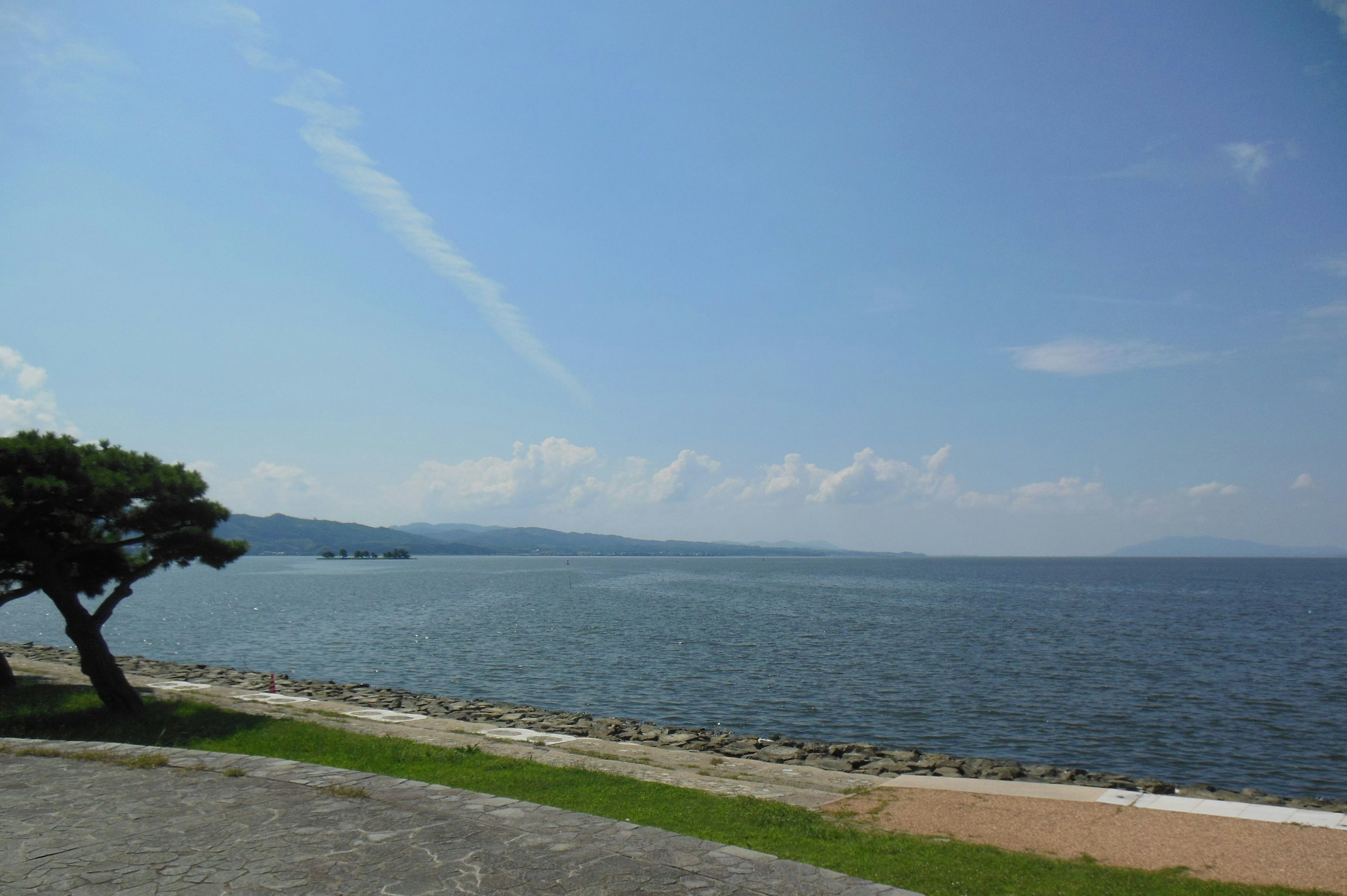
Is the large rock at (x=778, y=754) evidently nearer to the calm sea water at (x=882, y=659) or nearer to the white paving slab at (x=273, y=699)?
the calm sea water at (x=882, y=659)

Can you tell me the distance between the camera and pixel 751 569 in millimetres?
197375

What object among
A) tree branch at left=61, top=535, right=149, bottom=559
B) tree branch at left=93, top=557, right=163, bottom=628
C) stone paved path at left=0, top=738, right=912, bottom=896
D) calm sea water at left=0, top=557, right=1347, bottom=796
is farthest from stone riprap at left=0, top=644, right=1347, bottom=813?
stone paved path at left=0, top=738, right=912, bottom=896

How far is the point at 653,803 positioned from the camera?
11.8 metres

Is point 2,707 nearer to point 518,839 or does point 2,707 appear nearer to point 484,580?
point 518,839

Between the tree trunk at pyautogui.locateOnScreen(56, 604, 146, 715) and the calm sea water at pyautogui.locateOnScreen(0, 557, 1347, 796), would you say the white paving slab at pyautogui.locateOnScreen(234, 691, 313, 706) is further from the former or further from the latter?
the calm sea water at pyautogui.locateOnScreen(0, 557, 1347, 796)

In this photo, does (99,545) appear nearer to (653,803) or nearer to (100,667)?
(100,667)

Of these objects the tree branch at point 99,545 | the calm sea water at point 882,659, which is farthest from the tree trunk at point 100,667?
the calm sea water at point 882,659

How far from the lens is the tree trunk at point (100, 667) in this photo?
693 inches

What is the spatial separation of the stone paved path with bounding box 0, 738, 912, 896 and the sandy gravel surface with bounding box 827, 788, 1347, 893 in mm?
6074

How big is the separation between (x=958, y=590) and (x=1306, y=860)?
321 feet

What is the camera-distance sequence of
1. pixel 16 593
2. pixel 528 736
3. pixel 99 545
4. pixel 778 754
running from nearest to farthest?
pixel 99 545, pixel 16 593, pixel 778 754, pixel 528 736

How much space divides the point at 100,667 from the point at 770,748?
55.0 feet

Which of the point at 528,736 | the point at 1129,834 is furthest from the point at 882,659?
the point at 1129,834

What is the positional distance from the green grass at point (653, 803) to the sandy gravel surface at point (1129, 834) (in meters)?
0.66
